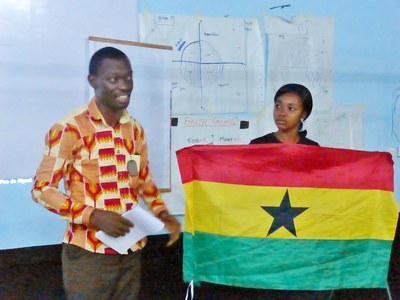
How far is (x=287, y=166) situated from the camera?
7.47 feet

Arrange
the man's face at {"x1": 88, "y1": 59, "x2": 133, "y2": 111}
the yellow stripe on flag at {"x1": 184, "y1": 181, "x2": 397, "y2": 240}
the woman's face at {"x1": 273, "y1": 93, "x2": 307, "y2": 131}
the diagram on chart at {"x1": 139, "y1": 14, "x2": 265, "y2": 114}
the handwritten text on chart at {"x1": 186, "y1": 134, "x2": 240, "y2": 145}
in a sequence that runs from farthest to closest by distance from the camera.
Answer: the handwritten text on chart at {"x1": 186, "y1": 134, "x2": 240, "y2": 145} → the diagram on chart at {"x1": 139, "y1": 14, "x2": 265, "y2": 114} → the woman's face at {"x1": 273, "y1": 93, "x2": 307, "y2": 131} → the yellow stripe on flag at {"x1": 184, "y1": 181, "x2": 397, "y2": 240} → the man's face at {"x1": 88, "y1": 59, "x2": 133, "y2": 111}

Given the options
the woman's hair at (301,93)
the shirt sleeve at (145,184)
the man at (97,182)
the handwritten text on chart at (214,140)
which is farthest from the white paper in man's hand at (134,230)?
the handwritten text on chart at (214,140)

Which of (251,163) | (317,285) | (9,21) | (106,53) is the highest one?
(9,21)

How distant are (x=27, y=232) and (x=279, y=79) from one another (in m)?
1.55

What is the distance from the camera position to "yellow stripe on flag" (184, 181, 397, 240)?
224 centimetres

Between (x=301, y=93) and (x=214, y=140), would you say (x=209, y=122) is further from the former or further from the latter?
(x=301, y=93)

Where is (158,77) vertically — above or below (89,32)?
below

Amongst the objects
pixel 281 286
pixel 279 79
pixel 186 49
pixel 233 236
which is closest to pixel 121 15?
pixel 186 49

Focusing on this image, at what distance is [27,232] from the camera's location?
2.54 meters

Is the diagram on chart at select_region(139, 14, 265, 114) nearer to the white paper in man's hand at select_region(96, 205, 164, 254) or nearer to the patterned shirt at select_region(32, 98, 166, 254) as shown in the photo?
the patterned shirt at select_region(32, 98, 166, 254)

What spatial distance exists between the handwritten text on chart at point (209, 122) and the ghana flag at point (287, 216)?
64cm

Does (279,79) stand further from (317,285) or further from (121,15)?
(317,285)

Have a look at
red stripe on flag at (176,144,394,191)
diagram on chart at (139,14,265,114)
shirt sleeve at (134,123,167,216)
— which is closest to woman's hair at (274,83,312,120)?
red stripe on flag at (176,144,394,191)

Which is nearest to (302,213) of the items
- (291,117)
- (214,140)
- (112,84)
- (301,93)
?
(291,117)
